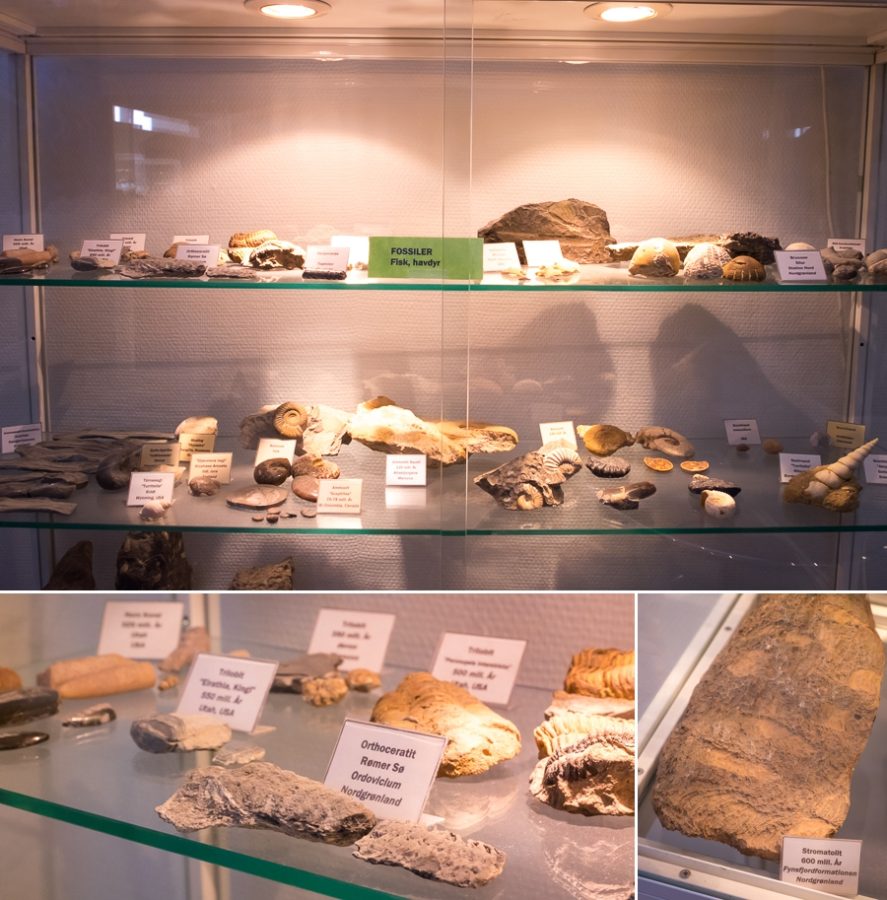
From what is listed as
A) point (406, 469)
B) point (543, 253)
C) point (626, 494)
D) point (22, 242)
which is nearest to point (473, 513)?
point (406, 469)

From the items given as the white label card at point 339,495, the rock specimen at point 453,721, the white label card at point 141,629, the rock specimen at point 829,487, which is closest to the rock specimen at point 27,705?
the white label card at point 141,629

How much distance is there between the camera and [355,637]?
169 centimetres

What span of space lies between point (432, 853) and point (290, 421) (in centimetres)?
124

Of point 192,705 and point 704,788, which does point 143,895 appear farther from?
point 704,788

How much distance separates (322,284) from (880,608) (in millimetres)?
1173

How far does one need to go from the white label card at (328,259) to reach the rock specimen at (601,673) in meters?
0.89

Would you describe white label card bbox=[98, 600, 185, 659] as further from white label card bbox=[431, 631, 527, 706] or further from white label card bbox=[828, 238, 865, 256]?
white label card bbox=[828, 238, 865, 256]

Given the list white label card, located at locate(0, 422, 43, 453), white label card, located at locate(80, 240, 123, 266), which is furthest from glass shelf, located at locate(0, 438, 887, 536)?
white label card, located at locate(80, 240, 123, 266)

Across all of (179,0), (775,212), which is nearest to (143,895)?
(179,0)

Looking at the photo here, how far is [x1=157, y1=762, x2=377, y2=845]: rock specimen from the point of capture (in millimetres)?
1087

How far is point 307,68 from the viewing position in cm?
200

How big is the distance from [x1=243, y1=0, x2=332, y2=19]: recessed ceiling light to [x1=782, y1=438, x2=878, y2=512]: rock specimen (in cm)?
127

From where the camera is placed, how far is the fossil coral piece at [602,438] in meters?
2.16

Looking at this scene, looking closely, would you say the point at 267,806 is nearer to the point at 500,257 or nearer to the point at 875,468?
the point at 500,257
